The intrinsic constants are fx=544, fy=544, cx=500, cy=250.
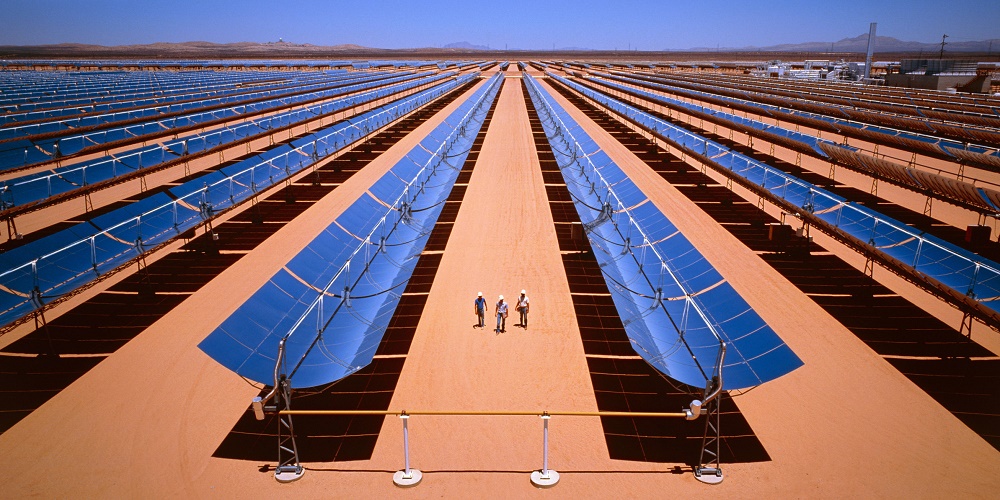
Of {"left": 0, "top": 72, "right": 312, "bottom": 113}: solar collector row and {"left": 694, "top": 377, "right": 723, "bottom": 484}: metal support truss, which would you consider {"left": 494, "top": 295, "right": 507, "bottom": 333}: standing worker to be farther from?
{"left": 0, "top": 72, "right": 312, "bottom": 113}: solar collector row

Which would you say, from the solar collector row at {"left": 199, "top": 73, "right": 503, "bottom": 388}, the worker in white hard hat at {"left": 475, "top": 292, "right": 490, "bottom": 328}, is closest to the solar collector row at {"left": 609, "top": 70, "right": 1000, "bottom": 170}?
the worker in white hard hat at {"left": 475, "top": 292, "right": 490, "bottom": 328}

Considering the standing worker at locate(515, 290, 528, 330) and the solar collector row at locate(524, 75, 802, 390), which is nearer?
the solar collector row at locate(524, 75, 802, 390)

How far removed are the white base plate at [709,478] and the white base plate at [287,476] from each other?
7116 mm

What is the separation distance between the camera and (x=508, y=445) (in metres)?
10.6

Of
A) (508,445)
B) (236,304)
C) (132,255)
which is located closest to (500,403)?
(508,445)

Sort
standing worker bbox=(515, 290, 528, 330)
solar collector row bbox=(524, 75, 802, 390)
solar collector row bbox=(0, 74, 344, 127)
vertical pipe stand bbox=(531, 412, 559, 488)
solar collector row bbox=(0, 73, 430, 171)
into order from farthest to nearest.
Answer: solar collector row bbox=(0, 74, 344, 127) → solar collector row bbox=(0, 73, 430, 171) → standing worker bbox=(515, 290, 528, 330) → solar collector row bbox=(524, 75, 802, 390) → vertical pipe stand bbox=(531, 412, 559, 488)

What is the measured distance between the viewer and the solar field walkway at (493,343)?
32.5 feet

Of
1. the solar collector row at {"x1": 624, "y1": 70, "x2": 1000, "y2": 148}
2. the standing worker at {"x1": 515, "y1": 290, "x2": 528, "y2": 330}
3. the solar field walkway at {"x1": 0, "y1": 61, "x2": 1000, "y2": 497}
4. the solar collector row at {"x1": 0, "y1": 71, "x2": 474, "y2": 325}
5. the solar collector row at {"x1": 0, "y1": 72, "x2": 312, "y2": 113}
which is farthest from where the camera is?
the solar collector row at {"x1": 0, "y1": 72, "x2": 312, "y2": 113}

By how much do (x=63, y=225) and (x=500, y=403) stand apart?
22.1 meters

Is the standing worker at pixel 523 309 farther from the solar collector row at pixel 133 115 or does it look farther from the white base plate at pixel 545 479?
the solar collector row at pixel 133 115

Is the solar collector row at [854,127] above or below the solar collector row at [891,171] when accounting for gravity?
above

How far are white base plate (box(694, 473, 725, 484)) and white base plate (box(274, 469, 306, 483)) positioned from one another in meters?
7.12

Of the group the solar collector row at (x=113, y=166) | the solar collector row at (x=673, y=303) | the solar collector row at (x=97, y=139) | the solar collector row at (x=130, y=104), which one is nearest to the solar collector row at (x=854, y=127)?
the solar collector row at (x=673, y=303)

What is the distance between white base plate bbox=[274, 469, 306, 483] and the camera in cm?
963
